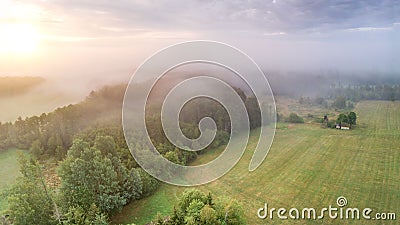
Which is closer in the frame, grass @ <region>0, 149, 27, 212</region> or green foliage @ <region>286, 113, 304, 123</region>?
grass @ <region>0, 149, 27, 212</region>

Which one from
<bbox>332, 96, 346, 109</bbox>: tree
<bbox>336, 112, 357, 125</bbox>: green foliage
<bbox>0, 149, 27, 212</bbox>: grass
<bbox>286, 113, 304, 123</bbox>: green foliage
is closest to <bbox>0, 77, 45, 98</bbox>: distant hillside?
<bbox>0, 149, 27, 212</bbox>: grass

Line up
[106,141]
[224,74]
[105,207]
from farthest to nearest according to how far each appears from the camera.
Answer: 1. [106,141]
2. [105,207]
3. [224,74]

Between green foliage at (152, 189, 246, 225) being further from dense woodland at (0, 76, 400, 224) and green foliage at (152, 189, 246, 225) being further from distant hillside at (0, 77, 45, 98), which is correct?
distant hillside at (0, 77, 45, 98)

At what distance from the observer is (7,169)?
24891mm

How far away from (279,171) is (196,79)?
573 inches

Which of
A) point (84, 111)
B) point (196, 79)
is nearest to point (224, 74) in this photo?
point (196, 79)

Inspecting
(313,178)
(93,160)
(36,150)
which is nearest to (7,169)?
(36,150)

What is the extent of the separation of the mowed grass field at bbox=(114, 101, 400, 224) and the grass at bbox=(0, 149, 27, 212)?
11.2 meters

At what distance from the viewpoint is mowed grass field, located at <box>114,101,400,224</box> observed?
1702 cm

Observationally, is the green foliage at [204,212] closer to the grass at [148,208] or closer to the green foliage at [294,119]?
the grass at [148,208]

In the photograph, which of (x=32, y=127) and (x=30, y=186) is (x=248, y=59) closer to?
(x=30, y=186)

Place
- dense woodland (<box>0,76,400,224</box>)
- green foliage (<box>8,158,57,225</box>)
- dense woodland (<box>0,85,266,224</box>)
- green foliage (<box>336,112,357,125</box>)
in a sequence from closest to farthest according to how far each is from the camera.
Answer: green foliage (<box>8,158,57,225</box>) < dense woodland (<box>0,76,400,224</box>) < dense woodland (<box>0,85,266,224</box>) < green foliage (<box>336,112,357,125</box>)

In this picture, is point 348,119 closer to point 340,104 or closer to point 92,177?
point 340,104

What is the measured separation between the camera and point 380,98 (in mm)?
58969
